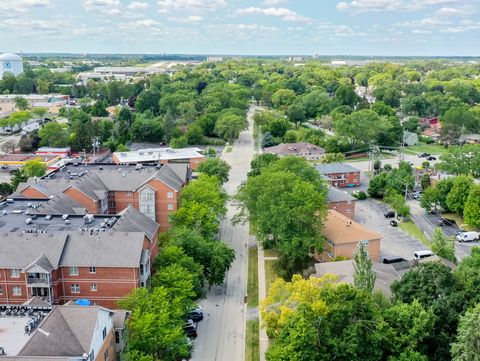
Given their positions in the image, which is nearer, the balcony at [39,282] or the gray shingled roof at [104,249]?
the balcony at [39,282]

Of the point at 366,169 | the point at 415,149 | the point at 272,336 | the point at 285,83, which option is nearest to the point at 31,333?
the point at 272,336

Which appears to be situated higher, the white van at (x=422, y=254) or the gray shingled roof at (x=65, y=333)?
the gray shingled roof at (x=65, y=333)

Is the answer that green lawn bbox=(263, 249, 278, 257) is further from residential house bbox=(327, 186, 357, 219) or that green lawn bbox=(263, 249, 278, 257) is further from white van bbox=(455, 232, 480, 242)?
white van bbox=(455, 232, 480, 242)

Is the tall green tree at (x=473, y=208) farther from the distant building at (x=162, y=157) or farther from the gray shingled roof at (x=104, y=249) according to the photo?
the distant building at (x=162, y=157)

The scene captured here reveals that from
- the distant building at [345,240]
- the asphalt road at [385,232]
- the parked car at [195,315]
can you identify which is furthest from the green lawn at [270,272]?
the asphalt road at [385,232]

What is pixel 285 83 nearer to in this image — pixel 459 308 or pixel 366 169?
pixel 366 169

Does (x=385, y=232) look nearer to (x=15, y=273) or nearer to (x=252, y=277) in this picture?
(x=252, y=277)

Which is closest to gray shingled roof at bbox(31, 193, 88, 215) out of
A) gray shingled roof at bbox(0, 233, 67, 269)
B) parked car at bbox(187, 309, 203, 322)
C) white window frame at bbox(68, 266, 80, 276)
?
gray shingled roof at bbox(0, 233, 67, 269)
